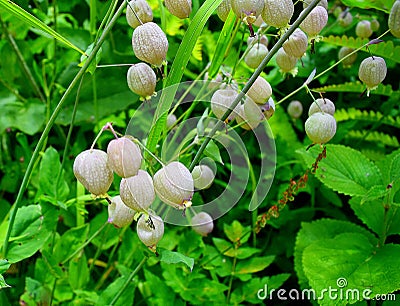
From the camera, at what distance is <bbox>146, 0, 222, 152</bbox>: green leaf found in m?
0.61

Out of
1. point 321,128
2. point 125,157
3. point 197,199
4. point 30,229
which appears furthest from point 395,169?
point 30,229

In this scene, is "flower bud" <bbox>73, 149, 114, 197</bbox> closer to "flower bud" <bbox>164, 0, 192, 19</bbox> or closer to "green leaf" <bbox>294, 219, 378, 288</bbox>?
"flower bud" <bbox>164, 0, 192, 19</bbox>

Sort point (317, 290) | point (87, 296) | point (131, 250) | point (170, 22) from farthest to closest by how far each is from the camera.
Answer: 1. point (170, 22)
2. point (131, 250)
3. point (87, 296)
4. point (317, 290)

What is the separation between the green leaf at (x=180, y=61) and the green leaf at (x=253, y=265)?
45 centimetres

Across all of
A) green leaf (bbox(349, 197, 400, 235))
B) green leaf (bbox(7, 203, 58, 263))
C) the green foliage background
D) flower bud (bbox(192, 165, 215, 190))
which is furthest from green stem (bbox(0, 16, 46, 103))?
green leaf (bbox(349, 197, 400, 235))

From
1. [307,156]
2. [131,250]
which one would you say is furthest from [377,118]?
[131,250]

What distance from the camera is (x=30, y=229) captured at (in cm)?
89

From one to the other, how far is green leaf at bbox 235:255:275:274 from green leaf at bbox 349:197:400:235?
7.7 inches

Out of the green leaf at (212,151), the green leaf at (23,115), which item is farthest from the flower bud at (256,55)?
the green leaf at (23,115)

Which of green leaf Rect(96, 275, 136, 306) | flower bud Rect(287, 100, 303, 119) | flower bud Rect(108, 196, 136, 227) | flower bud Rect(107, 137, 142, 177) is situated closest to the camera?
flower bud Rect(107, 137, 142, 177)

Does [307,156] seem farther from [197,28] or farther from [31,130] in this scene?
[31,130]

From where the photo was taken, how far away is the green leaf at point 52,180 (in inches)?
38.0

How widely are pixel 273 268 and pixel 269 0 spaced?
841 millimetres

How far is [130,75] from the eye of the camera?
25.3 inches
